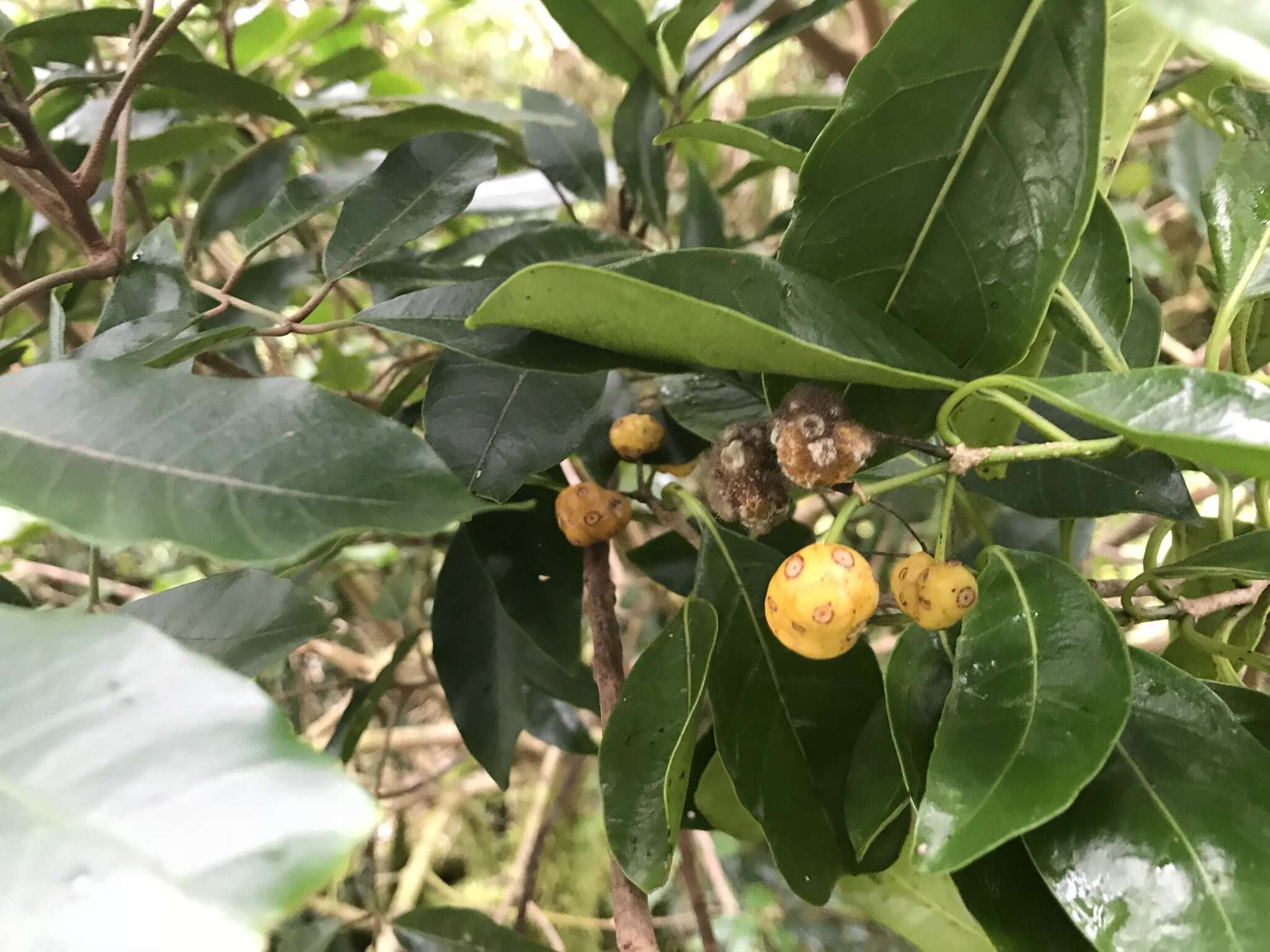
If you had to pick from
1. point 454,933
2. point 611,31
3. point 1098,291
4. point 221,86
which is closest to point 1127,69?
point 1098,291

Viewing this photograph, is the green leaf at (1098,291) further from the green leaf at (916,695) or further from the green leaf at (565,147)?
the green leaf at (565,147)

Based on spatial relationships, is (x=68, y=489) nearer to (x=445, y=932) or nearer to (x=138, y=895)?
(x=138, y=895)

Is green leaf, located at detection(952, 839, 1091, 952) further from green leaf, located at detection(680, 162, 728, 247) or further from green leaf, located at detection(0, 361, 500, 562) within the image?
green leaf, located at detection(680, 162, 728, 247)

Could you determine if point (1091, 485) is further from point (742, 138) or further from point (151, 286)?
point (151, 286)

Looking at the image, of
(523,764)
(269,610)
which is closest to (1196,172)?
(269,610)

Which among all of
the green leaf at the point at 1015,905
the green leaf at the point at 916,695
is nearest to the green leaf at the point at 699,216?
the green leaf at the point at 916,695

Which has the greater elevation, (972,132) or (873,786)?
(972,132)

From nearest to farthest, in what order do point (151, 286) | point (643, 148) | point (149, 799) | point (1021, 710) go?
point (149, 799), point (1021, 710), point (151, 286), point (643, 148)
